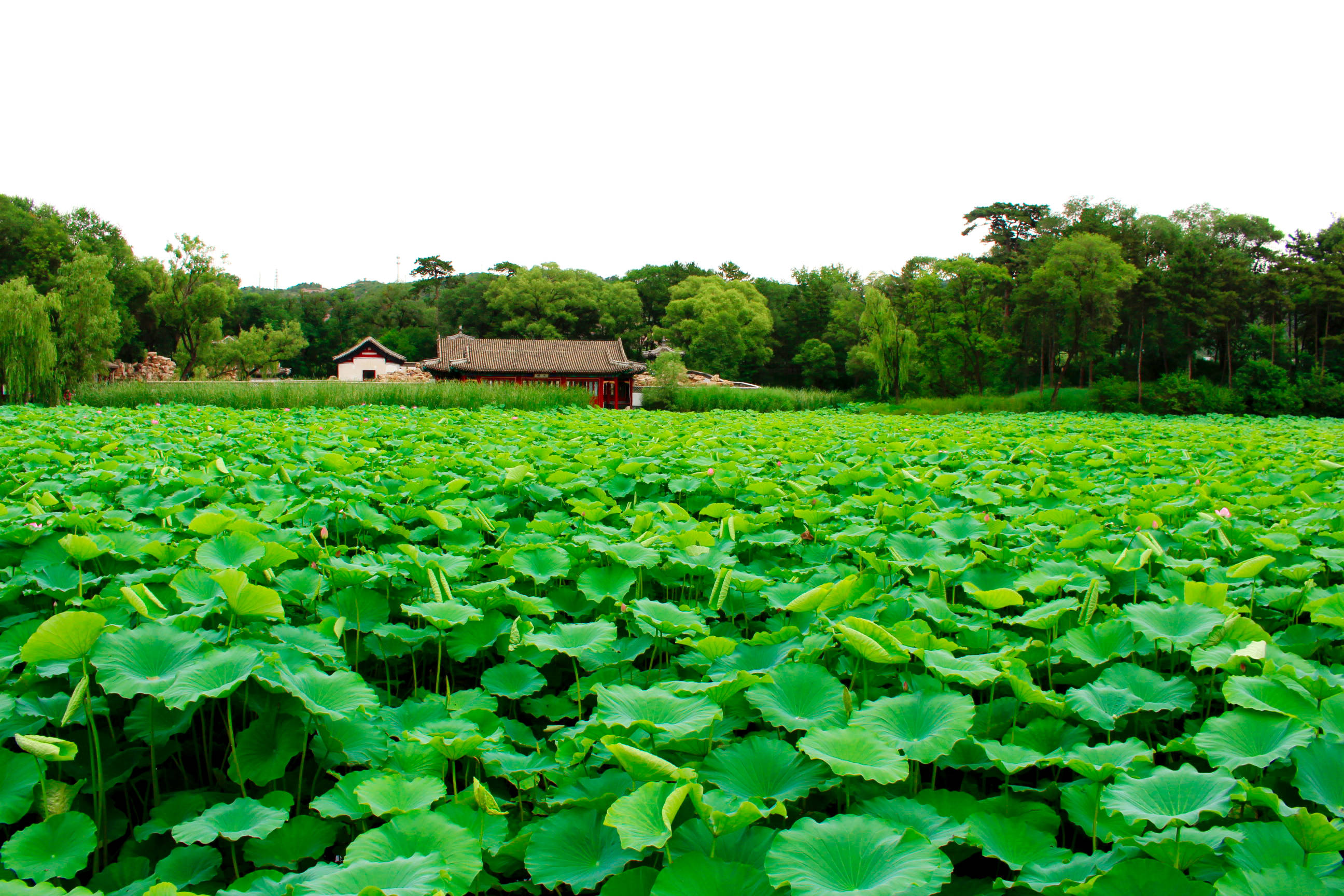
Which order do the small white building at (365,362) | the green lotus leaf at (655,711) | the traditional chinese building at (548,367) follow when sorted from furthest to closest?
the small white building at (365,362)
the traditional chinese building at (548,367)
the green lotus leaf at (655,711)

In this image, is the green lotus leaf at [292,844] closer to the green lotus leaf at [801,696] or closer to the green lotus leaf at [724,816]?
the green lotus leaf at [724,816]

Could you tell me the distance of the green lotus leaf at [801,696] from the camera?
4.27ft

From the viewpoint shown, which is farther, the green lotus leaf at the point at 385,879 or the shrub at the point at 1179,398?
the shrub at the point at 1179,398

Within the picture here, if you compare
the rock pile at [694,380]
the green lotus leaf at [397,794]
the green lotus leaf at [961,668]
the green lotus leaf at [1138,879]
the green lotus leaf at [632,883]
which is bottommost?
the green lotus leaf at [632,883]

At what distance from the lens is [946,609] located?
5.83ft

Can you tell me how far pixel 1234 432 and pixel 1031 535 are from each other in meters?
8.39

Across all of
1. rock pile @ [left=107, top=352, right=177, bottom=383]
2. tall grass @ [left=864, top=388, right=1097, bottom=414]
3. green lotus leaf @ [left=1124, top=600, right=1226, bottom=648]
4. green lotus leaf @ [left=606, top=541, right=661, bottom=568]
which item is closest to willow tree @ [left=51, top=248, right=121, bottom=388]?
rock pile @ [left=107, top=352, right=177, bottom=383]

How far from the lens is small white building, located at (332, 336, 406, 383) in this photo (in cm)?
4462

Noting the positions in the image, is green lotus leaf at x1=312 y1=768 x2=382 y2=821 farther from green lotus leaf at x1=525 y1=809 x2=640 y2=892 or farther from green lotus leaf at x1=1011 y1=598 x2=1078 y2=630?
green lotus leaf at x1=1011 y1=598 x2=1078 y2=630

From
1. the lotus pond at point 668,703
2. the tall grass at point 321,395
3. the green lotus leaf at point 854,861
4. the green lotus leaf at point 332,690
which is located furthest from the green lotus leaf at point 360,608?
the tall grass at point 321,395

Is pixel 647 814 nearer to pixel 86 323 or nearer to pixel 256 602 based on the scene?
pixel 256 602

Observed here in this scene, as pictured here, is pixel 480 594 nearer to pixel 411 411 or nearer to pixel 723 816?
pixel 723 816

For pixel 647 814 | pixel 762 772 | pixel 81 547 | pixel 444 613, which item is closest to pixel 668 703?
pixel 762 772

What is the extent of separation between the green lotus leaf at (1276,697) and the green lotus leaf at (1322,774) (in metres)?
0.09
